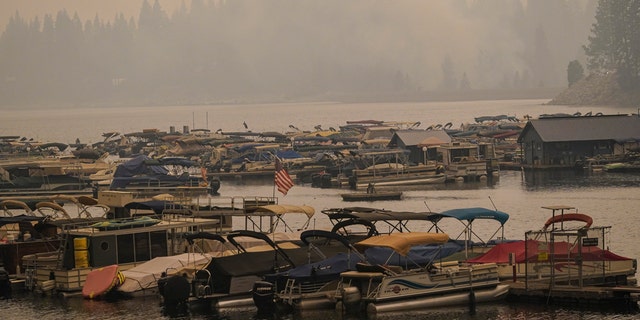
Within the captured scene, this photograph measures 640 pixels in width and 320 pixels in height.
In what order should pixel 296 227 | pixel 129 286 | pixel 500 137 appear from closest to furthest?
1. pixel 129 286
2. pixel 296 227
3. pixel 500 137

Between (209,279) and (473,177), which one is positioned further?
(473,177)

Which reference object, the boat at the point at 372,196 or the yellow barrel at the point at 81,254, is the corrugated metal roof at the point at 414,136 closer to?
A: the boat at the point at 372,196

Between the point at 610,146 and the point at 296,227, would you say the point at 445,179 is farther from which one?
the point at 296,227

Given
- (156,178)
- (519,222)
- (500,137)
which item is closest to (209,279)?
(519,222)

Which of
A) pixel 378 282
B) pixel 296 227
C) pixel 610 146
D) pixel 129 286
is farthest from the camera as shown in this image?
pixel 610 146

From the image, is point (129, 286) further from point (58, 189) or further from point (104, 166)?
point (104, 166)

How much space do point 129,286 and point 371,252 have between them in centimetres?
731

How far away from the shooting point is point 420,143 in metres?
87.4

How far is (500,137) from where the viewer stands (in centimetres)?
10731

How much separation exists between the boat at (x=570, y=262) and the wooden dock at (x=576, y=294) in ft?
1.23

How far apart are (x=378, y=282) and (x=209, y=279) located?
4961 mm

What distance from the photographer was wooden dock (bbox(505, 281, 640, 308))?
3397 centimetres

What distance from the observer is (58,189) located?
76.7 meters

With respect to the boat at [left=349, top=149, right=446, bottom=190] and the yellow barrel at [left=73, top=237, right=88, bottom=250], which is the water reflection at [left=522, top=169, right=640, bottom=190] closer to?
the boat at [left=349, top=149, right=446, bottom=190]
